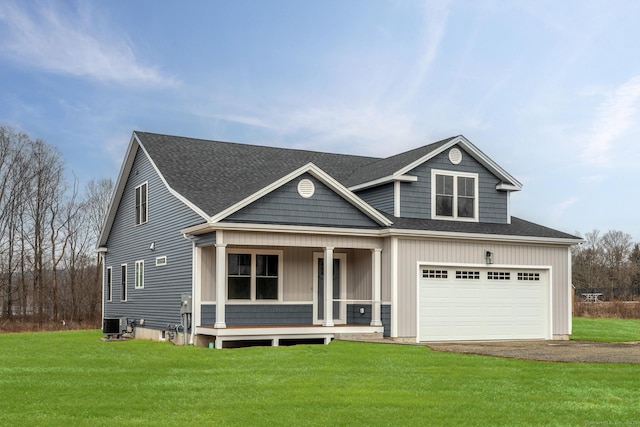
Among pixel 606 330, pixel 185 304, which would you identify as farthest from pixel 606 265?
pixel 185 304

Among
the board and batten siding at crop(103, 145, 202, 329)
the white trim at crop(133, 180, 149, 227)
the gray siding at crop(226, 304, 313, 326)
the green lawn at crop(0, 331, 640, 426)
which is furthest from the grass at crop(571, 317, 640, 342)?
the white trim at crop(133, 180, 149, 227)

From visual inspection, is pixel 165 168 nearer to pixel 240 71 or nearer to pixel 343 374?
pixel 240 71

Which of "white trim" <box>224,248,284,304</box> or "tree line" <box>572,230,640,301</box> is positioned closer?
"white trim" <box>224,248,284,304</box>

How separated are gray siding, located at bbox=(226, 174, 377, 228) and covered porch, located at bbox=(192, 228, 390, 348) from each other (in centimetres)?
39

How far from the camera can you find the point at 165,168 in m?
23.9

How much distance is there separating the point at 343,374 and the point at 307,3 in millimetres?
11612

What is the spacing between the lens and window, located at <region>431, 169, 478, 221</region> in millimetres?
23438

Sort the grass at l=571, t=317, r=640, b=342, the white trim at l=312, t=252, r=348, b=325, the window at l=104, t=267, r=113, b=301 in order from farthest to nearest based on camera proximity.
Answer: the window at l=104, t=267, r=113, b=301 → the grass at l=571, t=317, r=640, b=342 → the white trim at l=312, t=252, r=348, b=325

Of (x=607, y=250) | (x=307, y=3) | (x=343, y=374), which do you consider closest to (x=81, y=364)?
(x=343, y=374)

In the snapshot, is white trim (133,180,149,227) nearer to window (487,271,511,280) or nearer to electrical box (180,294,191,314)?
electrical box (180,294,191,314)

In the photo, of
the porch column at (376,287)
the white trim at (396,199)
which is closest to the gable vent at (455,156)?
the white trim at (396,199)

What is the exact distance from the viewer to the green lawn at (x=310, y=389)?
1045 centimetres

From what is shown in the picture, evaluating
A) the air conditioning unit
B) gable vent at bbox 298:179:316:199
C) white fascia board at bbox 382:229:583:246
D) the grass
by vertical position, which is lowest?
the grass

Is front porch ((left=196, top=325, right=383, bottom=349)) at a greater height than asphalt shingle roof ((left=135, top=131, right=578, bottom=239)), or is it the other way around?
asphalt shingle roof ((left=135, top=131, right=578, bottom=239))
